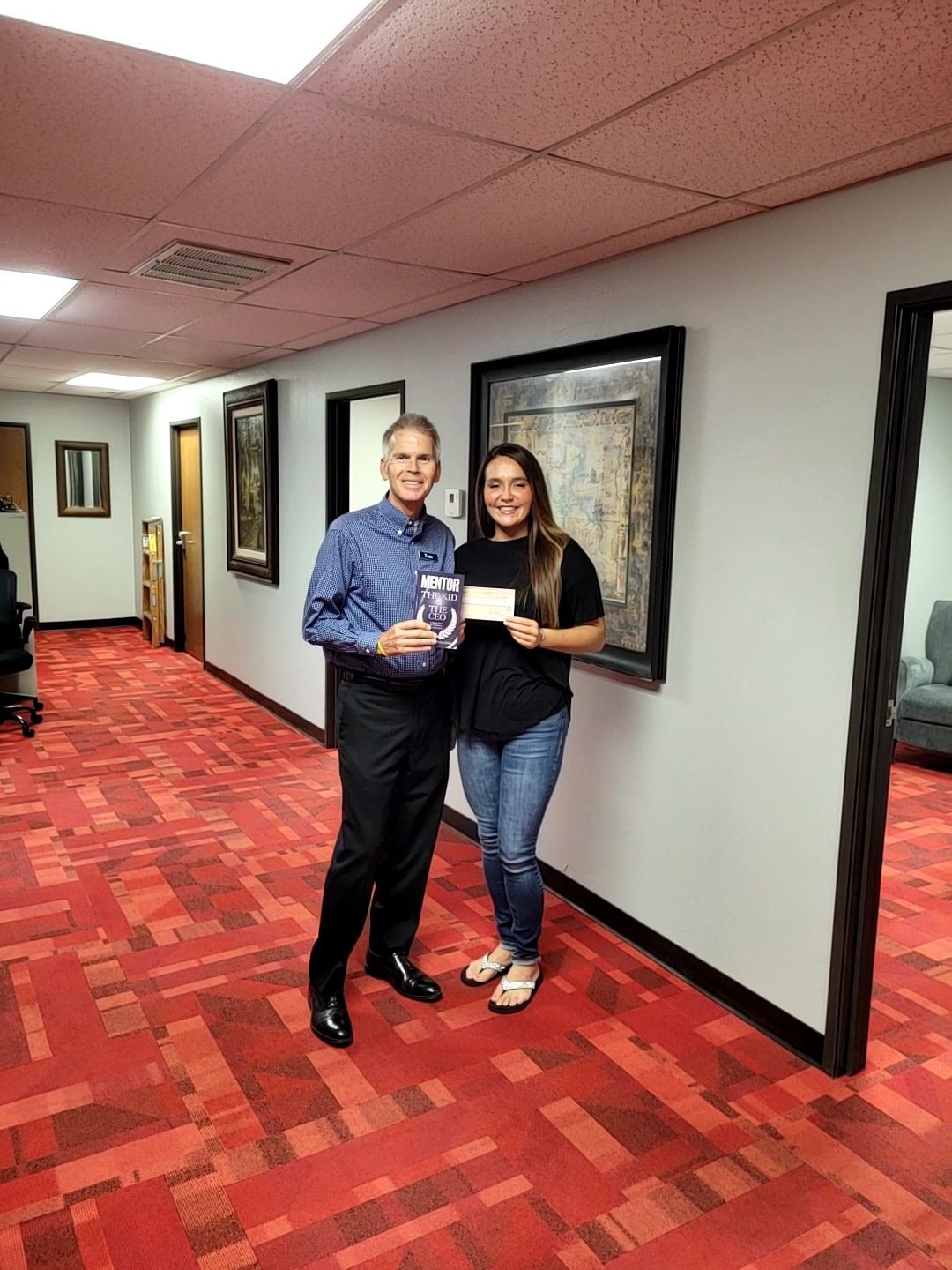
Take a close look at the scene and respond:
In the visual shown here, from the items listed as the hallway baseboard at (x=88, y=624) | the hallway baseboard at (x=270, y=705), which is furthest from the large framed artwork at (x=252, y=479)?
the hallway baseboard at (x=88, y=624)

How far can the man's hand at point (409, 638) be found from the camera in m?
2.10

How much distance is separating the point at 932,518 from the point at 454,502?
335 cm

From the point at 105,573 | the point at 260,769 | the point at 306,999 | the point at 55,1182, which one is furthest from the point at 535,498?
the point at 105,573

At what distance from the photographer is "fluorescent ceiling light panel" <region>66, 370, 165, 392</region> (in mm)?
6473

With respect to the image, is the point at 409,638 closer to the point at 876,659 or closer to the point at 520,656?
the point at 520,656

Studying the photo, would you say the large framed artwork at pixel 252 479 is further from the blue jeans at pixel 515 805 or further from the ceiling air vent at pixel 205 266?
the blue jeans at pixel 515 805

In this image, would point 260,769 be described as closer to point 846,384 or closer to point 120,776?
point 120,776

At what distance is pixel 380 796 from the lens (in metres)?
2.26

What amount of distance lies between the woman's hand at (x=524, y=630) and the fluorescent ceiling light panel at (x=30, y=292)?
7.41 feet

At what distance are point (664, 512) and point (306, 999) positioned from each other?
1.63 metres

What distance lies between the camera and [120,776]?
14.3 feet

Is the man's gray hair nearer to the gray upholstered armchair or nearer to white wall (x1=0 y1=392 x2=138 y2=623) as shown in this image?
the gray upholstered armchair

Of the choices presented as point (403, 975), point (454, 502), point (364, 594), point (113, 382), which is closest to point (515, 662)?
point (364, 594)

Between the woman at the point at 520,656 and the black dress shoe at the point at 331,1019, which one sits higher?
the woman at the point at 520,656
